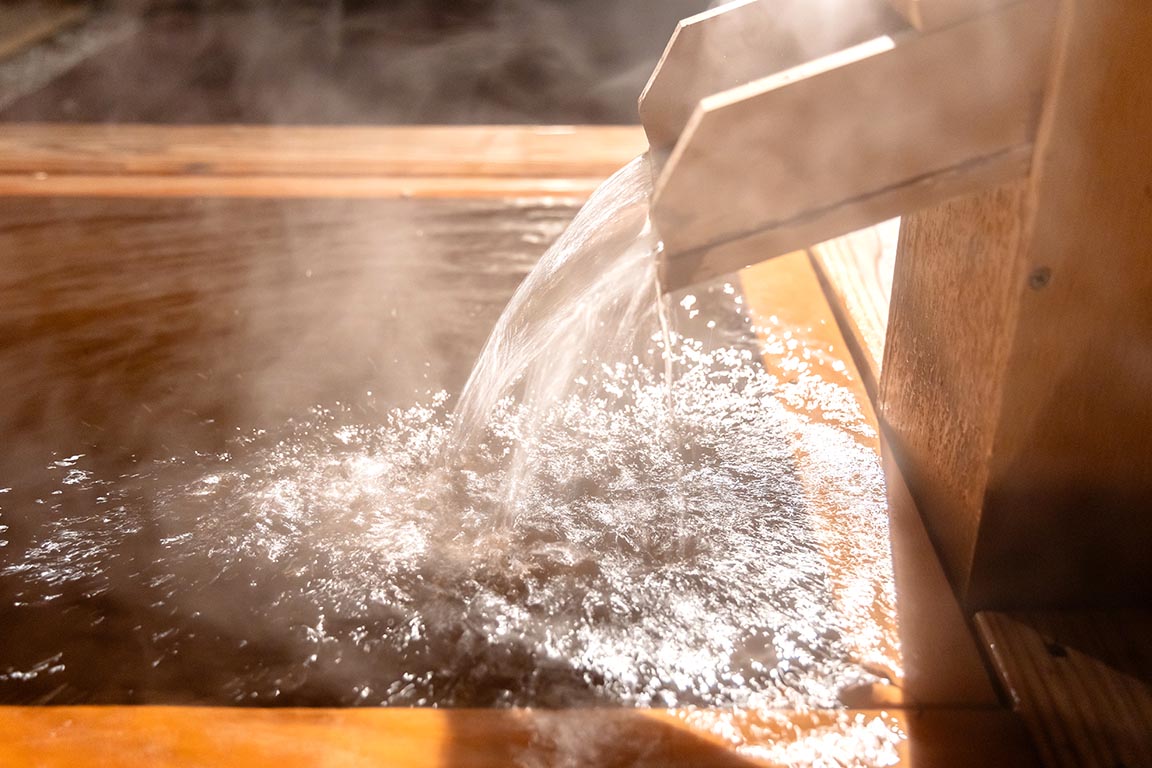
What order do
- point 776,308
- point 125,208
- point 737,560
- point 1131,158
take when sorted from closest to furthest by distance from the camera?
point 1131,158
point 737,560
point 776,308
point 125,208

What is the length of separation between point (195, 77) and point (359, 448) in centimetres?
266

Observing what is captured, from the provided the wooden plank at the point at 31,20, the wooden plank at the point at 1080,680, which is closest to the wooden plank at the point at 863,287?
the wooden plank at the point at 1080,680

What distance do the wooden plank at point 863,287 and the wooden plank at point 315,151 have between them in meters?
0.51

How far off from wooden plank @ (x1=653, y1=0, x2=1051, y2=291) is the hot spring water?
0.36 ft

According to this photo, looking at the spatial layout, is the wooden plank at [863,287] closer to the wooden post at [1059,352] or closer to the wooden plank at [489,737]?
the wooden post at [1059,352]

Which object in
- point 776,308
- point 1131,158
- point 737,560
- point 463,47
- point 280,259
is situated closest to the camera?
point 1131,158

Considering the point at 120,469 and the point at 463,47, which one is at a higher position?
the point at 463,47

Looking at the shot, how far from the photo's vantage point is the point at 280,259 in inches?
63.0

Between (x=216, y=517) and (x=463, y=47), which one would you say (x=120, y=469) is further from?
(x=463, y=47)

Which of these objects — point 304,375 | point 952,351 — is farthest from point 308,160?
point 952,351

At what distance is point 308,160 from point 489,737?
A: 1436 millimetres

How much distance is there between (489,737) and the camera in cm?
76

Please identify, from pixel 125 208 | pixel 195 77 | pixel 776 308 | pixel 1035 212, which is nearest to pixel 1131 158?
pixel 1035 212

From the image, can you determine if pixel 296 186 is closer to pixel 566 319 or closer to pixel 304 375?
pixel 304 375
